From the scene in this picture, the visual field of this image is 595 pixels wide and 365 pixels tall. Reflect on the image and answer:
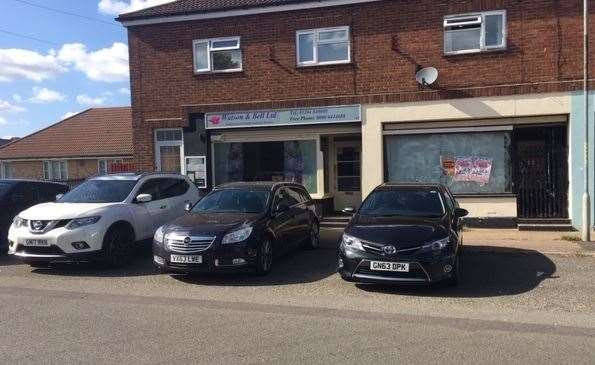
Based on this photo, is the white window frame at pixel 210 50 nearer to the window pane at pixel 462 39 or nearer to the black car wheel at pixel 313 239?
the window pane at pixel 462 39

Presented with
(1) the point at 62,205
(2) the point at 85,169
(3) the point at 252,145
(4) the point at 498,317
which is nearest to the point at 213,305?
(4) the point at 498,317

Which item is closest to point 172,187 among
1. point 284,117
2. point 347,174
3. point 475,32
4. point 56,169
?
point 284,117

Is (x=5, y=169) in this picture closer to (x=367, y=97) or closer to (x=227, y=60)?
(x=227, y=60)

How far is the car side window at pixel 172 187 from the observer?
38.2ft

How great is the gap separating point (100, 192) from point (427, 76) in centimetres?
814

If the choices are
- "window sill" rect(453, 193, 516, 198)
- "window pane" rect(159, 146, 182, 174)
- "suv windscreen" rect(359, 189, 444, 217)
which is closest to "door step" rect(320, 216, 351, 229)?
"window sill" rect(453, 193, 516, 198)

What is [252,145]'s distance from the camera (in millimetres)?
16016

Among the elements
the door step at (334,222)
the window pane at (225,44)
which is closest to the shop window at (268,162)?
the door step at (334,222)

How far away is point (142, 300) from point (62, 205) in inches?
141

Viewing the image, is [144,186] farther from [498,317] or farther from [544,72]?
[544,72]

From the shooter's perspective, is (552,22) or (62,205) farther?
(552,22)

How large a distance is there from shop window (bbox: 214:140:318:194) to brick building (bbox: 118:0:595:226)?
40 millimetres

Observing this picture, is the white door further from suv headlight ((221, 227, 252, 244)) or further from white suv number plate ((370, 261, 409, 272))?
white suv number plate ((370, 261, 409, 272))

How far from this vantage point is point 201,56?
15875 millimetres
